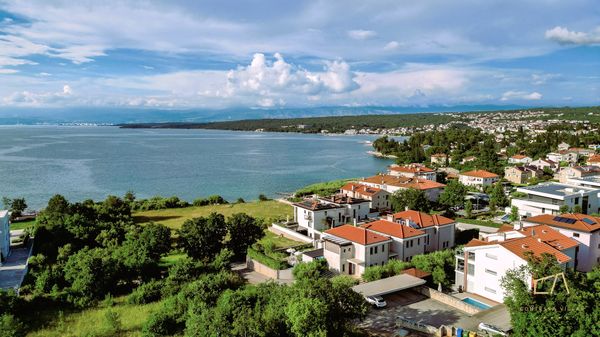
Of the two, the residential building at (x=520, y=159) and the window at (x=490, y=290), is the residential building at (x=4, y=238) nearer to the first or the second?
the window at (x=490, y=290)

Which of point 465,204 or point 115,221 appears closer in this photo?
point 115,221

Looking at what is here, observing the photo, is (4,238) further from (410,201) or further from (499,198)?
(499,198)

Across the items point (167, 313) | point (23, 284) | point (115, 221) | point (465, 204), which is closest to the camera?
point (167, 313)

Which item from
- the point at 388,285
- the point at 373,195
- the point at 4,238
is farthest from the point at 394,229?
the point at 4,238

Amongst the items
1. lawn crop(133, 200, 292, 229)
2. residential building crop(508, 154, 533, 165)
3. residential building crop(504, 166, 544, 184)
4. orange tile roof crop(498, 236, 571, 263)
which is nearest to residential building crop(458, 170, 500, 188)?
residential building crop(504, 166, 544, 184)

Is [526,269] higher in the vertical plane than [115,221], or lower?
higher

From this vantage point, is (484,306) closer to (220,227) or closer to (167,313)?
(167,313)

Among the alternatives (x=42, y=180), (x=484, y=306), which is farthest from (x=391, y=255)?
(x=42, y=180)

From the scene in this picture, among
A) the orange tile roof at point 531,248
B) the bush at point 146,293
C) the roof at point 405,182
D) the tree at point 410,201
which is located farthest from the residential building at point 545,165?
the bush at point 146,293
